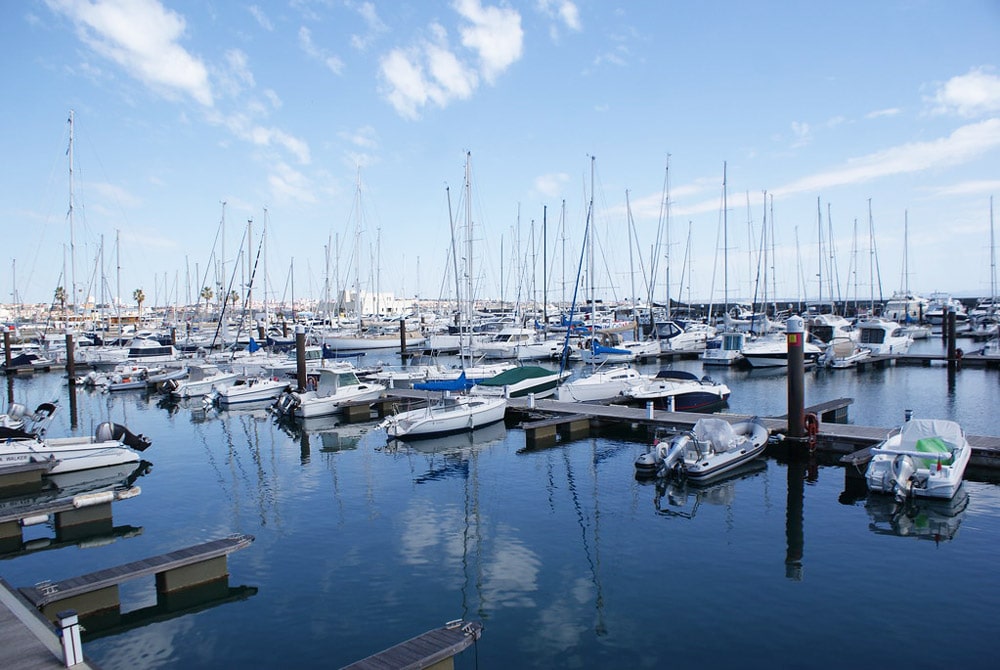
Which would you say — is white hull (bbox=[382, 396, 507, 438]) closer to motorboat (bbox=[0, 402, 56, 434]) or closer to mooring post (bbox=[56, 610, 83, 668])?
motorboat (bbox=[0, 402, 56, 434])

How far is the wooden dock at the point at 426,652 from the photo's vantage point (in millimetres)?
7949

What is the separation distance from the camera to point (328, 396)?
31875 millimetres

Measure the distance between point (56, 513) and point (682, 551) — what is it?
46.1 ft

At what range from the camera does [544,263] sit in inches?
2640

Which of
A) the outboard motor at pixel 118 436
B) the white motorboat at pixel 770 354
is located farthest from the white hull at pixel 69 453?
the white motorboat at pixel 770 354

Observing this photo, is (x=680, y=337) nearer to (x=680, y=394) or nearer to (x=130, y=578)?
(x=680, y=394)

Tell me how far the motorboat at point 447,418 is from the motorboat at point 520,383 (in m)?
3.41

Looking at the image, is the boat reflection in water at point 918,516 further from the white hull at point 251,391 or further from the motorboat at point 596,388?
the white hull at point 251,391

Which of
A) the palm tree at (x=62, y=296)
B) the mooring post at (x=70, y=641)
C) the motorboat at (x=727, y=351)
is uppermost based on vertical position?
the palm tree at (x=62, y=296)

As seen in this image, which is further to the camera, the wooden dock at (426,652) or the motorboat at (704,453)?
the motorboat at (704,453)

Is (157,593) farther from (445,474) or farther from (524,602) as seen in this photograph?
(445,474)

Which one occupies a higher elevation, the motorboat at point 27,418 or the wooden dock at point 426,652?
the motorboat at point 27,418

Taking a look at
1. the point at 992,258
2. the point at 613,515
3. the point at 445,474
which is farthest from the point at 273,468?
the point at 992,258

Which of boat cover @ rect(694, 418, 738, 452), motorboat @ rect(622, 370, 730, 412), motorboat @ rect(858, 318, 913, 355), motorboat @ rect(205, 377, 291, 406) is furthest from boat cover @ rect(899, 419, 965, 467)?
motorboat @ rect(858, 318, 913, 355)
